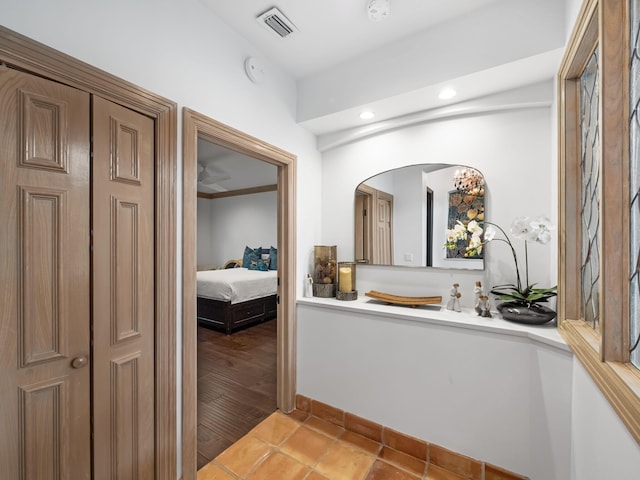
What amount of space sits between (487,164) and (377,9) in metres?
1.18

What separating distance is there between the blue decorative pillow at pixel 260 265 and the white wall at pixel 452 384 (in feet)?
11.4

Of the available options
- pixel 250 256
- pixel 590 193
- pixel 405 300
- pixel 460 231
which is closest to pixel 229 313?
pixel 250 256

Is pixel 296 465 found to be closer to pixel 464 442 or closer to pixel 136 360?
pixel 464 442

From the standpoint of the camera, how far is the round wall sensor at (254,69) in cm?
187

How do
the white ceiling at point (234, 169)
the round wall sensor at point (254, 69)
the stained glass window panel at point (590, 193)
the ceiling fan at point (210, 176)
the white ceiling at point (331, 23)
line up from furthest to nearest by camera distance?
the ceiling fan at point (210, 176), the white ceiling at point (234, 169), the round wall sensor at point (254, 69), the white ceiling at point (331, 23), the stained glass window panel at point (590, 193)

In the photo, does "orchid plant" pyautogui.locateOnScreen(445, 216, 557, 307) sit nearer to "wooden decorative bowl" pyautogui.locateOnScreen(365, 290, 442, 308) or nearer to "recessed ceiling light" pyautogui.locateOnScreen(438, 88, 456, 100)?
"wooden decorative bowl" pyautogui.locateOnScreen(365, 290, 442, 308)

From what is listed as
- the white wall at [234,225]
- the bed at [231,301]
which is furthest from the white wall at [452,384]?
the white wall at [234,225]

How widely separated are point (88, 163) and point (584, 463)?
2.30 m

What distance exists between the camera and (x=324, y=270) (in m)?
2.41

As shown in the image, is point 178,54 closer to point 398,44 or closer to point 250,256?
point 398,44

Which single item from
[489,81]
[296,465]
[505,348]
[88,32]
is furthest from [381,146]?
[296,465]

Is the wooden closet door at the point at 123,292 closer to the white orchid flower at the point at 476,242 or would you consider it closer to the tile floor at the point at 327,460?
the tile floor at the point at 327,460

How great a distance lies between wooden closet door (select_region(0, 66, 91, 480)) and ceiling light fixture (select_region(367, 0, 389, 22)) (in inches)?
59.5

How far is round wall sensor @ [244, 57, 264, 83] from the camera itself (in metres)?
1.87
